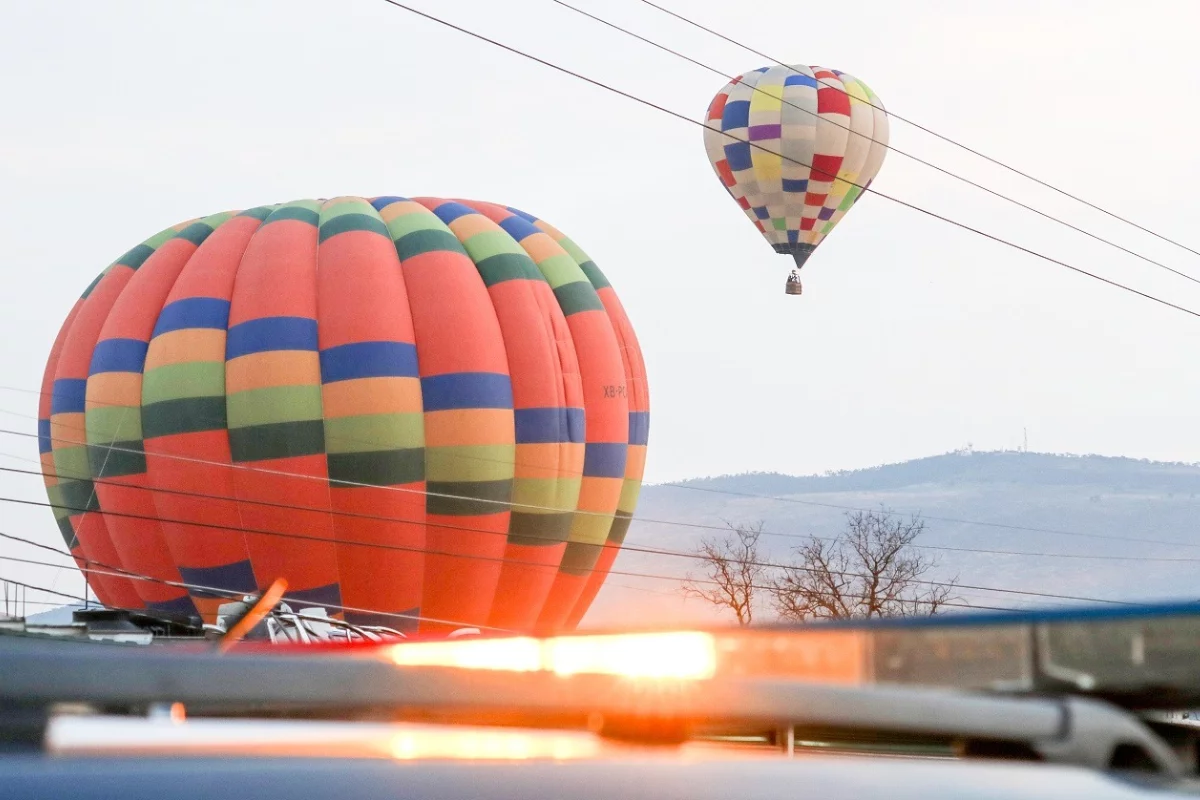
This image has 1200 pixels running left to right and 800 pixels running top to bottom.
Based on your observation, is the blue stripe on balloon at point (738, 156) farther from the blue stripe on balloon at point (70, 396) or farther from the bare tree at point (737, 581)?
the blue stripe on balloon at point (70, 396)

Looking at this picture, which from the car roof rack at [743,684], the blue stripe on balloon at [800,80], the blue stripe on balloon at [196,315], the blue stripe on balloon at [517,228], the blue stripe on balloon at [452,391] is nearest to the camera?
the car roof rack at [743,684]

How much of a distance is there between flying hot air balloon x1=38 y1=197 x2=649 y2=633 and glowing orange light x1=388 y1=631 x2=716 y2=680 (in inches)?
615

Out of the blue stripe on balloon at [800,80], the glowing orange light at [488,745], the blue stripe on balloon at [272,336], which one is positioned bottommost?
the glowing orange light at [488,745]

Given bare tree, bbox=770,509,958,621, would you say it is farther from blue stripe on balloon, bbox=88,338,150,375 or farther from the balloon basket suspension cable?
blue stripe on balloon, bbox=88,338,150,375

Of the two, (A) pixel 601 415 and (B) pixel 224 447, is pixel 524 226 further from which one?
(B) pixel 224 447

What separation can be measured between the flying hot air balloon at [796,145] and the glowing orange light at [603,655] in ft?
82.0

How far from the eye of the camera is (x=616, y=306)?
70.0 ft

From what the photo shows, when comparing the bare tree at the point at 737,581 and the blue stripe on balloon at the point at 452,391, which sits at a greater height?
the blue stripe on balloon at the point at 452,391

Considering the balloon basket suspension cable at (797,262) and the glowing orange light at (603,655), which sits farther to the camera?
the balloon basket suspension cable at (797,262)

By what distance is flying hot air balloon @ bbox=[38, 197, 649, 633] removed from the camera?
17.5 m

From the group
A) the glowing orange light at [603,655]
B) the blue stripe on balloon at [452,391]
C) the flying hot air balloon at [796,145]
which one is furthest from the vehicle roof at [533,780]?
the flying hot air balloon at [796,145]

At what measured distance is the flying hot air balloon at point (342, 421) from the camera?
17500 millimetres

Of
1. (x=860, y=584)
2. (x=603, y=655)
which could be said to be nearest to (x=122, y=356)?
(x=603, y=655)

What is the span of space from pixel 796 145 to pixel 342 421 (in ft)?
38.1
